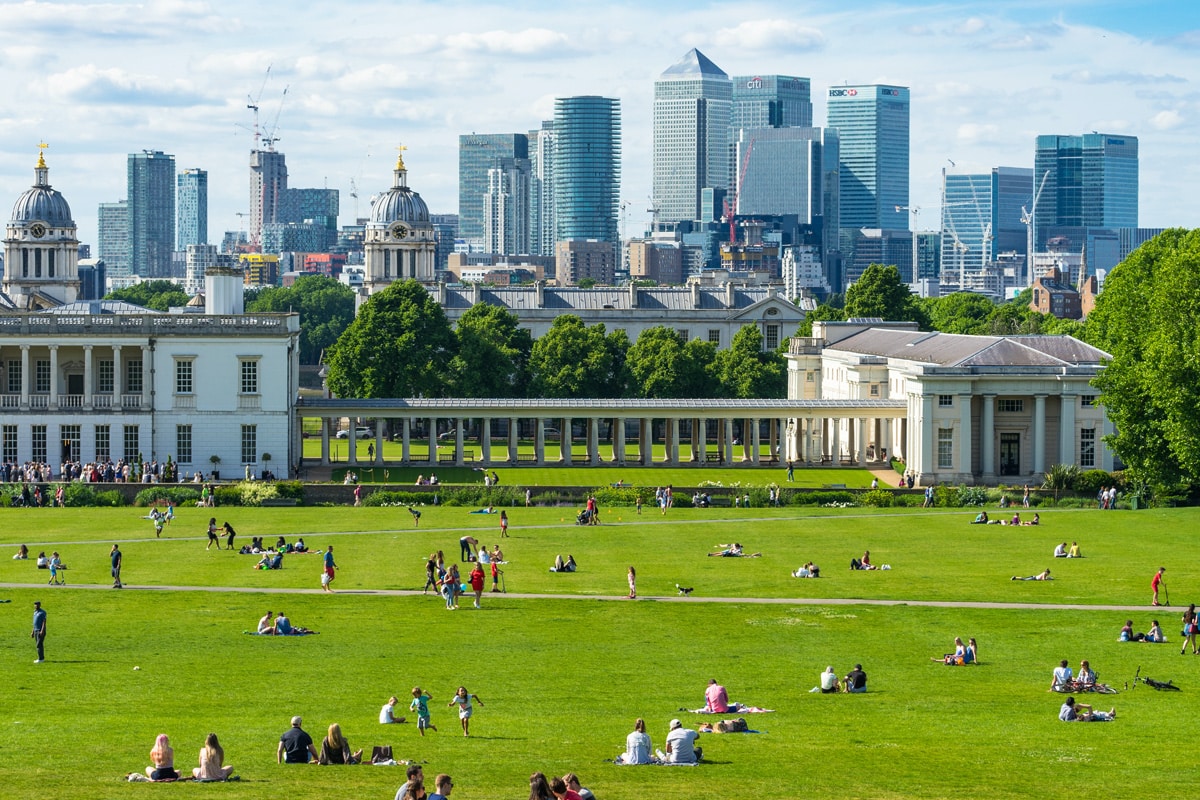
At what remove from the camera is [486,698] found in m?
42.3

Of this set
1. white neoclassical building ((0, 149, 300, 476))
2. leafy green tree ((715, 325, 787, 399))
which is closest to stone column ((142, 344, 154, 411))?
white neoclassical building ((0, 149, 300, 476))

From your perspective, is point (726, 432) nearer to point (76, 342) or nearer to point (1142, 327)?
point (1142, 327)

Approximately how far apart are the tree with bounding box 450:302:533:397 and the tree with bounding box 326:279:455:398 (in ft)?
7.14

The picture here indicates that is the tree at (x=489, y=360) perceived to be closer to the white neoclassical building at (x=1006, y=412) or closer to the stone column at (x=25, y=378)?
the white neoclassical building at (x=1006, y=412)

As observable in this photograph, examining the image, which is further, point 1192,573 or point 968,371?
point 968,371

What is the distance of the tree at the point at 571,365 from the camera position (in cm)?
13075

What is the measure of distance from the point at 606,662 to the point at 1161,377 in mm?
43740

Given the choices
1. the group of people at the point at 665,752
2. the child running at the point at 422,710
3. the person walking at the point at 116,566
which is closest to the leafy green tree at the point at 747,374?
the person walking at the point at 116,566

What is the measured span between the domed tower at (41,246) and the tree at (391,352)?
1559 inches

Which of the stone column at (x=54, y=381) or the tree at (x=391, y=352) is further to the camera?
the tree at (x=391, y=352)

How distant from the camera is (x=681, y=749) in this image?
3619 centimetres

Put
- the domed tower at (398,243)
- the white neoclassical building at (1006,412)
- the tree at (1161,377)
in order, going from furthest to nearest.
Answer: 1. the domed tower at (398,243)
2. the white neoclassical building at (1006,412)
3. the tree at (1161,377)

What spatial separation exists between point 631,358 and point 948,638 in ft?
275

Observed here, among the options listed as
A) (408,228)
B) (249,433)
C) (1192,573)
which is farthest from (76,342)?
(408,228)
